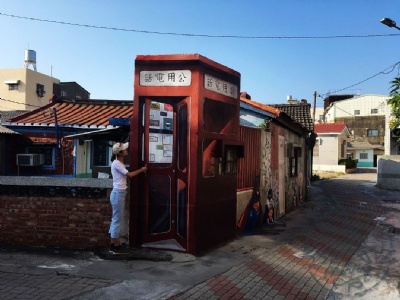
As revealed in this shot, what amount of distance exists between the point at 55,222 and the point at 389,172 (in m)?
19.3

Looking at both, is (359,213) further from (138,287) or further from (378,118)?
(378,118)

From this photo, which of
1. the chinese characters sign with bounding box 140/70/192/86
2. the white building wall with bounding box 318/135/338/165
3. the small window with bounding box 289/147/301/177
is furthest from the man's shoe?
the white building wall with bounding box 318/135/338/165

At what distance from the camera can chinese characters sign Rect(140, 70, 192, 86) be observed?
621 centimetres

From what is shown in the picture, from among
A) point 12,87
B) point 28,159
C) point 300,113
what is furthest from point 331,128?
point 28,159

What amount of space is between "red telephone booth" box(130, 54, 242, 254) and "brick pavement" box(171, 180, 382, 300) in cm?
120

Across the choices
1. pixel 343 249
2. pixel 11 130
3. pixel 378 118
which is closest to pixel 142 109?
pixel 343 249

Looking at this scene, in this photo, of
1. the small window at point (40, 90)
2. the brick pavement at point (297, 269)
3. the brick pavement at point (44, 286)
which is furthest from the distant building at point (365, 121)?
the brick pavement at point (44, 286)

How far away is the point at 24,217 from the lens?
21.4ft

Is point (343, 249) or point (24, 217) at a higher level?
point (24, 217)

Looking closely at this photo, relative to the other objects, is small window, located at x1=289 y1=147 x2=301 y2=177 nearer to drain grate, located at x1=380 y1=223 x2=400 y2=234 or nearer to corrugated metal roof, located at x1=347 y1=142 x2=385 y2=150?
drain grate, located at x1=380 y1=223 x2=400 y2=234

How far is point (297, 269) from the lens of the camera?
19.0 feet

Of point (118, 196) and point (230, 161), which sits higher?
point (230, 161)

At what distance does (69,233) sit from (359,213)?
9.82 meters

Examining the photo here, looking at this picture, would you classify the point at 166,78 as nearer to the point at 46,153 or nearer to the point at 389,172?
the point at 46,153
